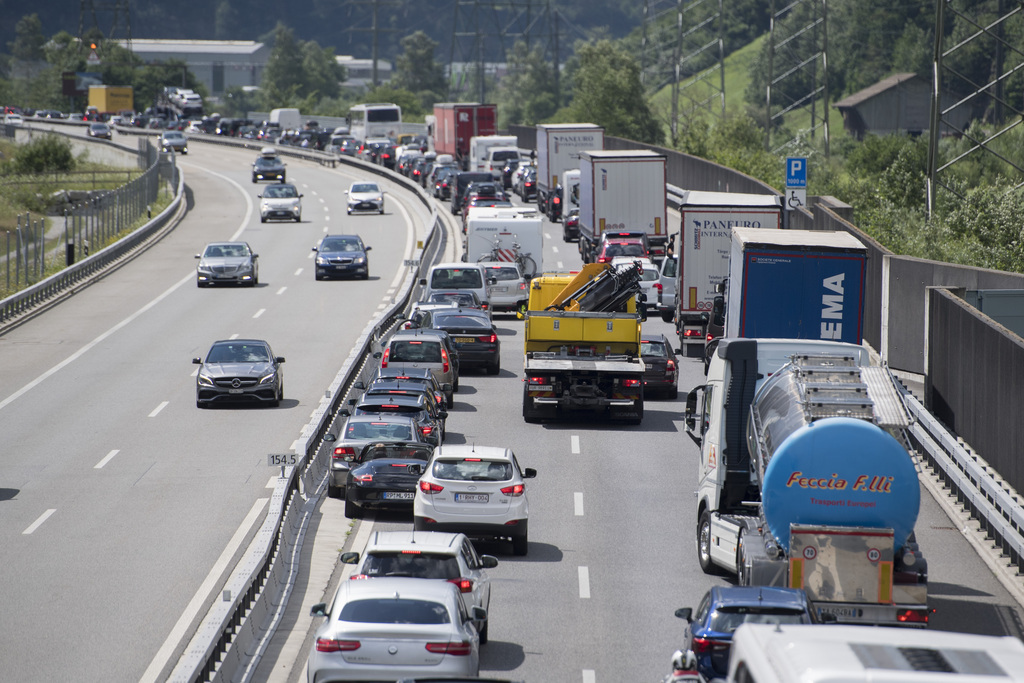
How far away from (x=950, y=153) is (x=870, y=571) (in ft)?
158

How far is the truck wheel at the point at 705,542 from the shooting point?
18359mm

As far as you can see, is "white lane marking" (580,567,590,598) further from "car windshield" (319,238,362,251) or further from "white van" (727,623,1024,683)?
"car windshield" (319,238,362,251)

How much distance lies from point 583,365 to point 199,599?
41.4 feet

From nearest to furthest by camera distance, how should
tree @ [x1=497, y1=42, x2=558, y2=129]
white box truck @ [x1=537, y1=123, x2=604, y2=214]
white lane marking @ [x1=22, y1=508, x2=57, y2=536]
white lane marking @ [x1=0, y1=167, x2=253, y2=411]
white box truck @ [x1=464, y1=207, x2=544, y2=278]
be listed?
white lane marking @ [x1=22, y1=508, x2=57, y2=536] < white lane marking @ [x1=0, y1=167, x2=253, y2=411] < white box truck @ [x1=464, y1=207, x2=544, y2=278] < white box truck @ [x1=537, y1=123, x2=604, y2=214] < tree @ [x1=497, y1=42, x2=558, y2=129]

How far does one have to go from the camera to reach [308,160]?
334 feet

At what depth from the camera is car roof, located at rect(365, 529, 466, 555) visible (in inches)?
580

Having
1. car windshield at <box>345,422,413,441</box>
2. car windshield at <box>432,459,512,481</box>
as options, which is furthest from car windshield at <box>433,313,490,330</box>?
car windshield at <box>432,459,512,481</box>

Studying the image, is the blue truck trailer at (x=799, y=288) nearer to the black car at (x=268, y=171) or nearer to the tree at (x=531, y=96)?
the black car at (x=268, y=171)

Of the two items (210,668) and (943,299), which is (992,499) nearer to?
(943,299)

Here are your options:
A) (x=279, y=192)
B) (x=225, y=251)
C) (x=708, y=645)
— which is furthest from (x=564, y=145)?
(x=708, y=645)

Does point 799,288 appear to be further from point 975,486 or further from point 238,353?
point 238,353

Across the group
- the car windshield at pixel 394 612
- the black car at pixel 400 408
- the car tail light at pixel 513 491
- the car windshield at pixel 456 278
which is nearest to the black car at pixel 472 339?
the car windshield at pixel 456 278

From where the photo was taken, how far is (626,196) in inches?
2021

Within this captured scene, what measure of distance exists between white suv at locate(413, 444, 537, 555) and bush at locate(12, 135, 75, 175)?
8337cm
